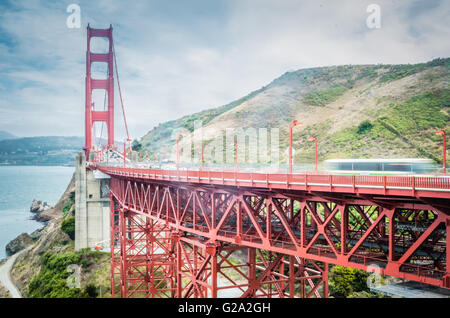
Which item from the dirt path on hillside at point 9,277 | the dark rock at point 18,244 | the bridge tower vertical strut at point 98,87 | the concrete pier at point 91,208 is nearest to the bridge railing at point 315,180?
the concrete pier at point 91,208

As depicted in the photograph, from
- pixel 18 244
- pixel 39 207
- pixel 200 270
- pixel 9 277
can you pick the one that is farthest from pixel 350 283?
pixel 39 207

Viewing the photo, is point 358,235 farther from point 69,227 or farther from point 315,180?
point 69,227

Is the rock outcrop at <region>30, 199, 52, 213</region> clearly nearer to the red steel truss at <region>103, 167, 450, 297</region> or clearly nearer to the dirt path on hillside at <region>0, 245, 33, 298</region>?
the dirt path on hillside at <region>0, 245, 33, 298</region>

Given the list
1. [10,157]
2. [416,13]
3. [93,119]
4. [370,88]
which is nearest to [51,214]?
[93,119]

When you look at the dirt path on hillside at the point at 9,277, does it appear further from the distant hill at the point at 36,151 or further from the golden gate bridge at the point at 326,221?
the distant hill at the point at 36,151

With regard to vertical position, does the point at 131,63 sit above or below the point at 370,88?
above
